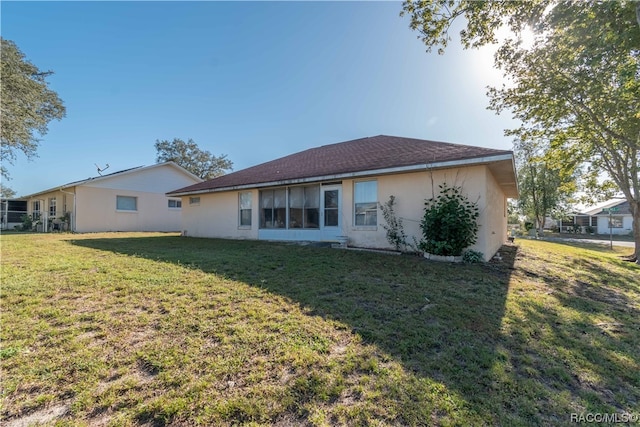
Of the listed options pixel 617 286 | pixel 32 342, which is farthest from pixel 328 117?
pixel 32 342

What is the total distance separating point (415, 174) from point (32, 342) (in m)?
8.19

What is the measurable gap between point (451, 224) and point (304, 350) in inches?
216

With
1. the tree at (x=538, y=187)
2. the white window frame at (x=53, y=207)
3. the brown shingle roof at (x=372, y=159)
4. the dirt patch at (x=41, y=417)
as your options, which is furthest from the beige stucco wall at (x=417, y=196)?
the tree at (x=538, y=187)

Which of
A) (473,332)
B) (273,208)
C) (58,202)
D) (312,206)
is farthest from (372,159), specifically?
(58,202)

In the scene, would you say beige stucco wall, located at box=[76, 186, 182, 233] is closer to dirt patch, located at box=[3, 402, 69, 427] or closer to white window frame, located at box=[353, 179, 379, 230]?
white window frame, located at box=[353, 179, 379, 230]

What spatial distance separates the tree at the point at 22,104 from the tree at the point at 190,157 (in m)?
17.8

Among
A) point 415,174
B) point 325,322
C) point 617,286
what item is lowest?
point 617,286

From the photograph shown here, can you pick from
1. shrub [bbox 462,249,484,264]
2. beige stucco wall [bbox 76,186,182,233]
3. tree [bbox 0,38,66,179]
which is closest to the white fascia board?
shrub [bbox 462,249,484,264]

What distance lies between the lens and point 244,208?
40.1 feet

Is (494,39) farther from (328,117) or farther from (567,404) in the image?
(567,404)

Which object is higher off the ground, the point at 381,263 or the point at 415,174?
the point at 415,174

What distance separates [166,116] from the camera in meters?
18.0

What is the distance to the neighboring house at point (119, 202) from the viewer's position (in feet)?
55.3

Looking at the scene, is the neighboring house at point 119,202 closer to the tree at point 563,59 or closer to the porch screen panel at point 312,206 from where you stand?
the porch screen panel at point 312,206
